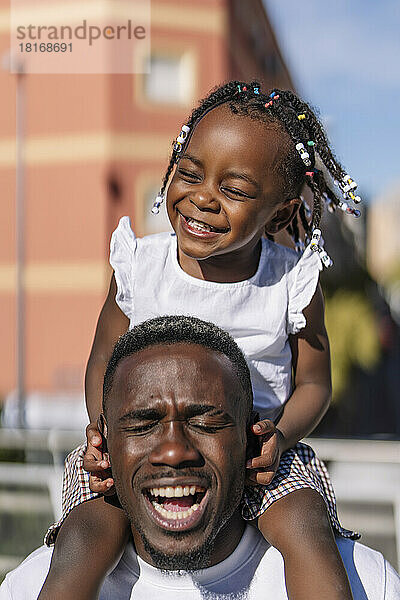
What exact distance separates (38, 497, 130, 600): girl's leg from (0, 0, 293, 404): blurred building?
13.8 m

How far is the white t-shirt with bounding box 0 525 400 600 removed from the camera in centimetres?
184

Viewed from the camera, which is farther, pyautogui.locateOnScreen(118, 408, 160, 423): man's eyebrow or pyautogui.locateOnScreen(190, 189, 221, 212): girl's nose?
pyautogui.locateOnScreen(190, 189, 221, 212): girl's nose

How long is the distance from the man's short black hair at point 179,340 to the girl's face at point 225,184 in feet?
1.02

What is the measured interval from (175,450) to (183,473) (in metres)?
0.05

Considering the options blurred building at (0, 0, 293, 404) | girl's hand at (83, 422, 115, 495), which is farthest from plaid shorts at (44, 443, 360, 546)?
blurred building at (0, 0, 293, 404)

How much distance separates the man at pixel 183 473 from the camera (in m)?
1.65

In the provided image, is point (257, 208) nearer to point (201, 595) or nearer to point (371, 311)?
point (201, 595)

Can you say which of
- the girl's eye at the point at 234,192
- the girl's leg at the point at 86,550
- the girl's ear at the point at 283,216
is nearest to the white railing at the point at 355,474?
the girl's leg at the point at 86,550

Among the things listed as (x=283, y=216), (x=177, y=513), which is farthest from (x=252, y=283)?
(x=177, y=513)

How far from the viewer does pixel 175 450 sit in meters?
1.62

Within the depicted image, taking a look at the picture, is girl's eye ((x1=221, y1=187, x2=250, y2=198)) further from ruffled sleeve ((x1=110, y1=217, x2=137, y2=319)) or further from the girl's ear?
ruffled sleeve ((x1=110, y1=217, x2=137, y2=319))

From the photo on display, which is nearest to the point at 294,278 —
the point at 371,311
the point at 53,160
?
the point at 371,311

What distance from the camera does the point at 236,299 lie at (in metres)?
2.21

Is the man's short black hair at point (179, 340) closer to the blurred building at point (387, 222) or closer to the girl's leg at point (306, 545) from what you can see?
the girl's leg at point (306, 545)
